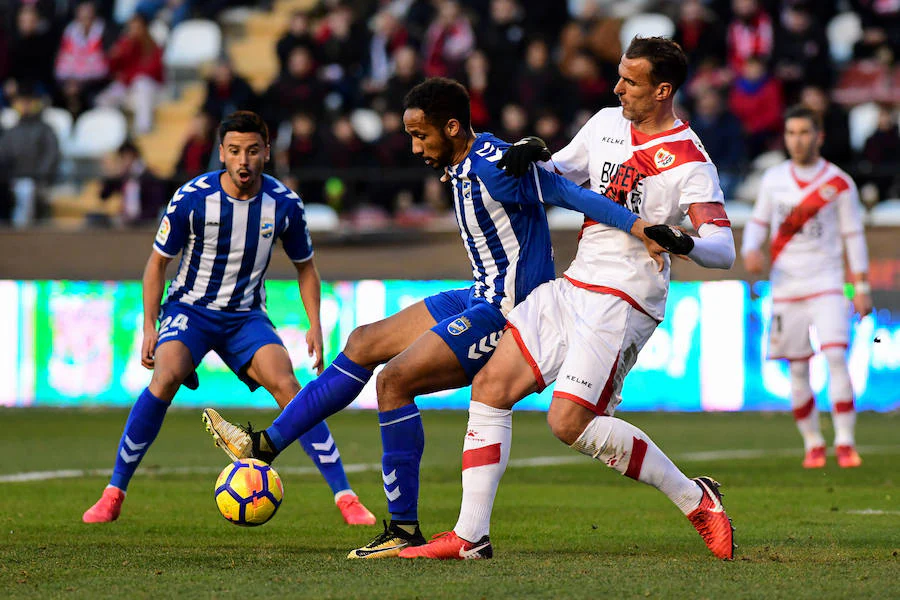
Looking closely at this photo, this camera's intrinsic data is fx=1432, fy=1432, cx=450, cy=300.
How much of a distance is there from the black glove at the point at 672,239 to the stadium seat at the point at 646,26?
12.9 metres

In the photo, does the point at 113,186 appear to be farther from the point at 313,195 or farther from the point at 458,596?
the point at 458,596

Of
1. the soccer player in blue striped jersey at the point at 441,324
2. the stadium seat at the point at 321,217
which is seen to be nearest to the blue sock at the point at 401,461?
the soccer player in blue striped jersey at the point at 441,324

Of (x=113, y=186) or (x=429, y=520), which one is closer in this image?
(x=429, y=520)

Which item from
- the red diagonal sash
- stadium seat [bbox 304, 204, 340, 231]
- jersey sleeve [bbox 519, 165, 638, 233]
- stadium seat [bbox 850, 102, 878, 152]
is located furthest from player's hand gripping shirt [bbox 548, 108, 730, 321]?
stadium seat [bbox 850, 102, 878, 152]

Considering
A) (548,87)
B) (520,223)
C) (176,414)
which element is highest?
(548,87)

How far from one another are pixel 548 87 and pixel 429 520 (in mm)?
9750

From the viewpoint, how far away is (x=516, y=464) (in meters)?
9.65

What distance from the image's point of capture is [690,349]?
44.9 feet

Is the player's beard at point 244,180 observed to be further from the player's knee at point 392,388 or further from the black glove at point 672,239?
the black glove at point 672,239

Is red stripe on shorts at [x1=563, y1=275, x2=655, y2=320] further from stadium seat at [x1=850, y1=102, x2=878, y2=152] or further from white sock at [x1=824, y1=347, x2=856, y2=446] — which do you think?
stadium seat at [x1=850, y1=102, x2=878, y2=152]

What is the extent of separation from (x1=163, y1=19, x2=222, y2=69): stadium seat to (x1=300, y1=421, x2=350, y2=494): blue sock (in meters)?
13.5

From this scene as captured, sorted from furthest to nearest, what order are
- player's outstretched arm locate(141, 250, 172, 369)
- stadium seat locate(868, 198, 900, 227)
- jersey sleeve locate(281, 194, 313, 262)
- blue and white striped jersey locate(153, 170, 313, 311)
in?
stadium seat locate(868, 198, 900, 227), jersey sleeve locate(281, 194, 313, 262), blue and white striped jersey locate(153, 170, 313, 311), player's outstretched arm locate(141, 250, 172, 369)

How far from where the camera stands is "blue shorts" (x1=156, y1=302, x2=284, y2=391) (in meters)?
6.88

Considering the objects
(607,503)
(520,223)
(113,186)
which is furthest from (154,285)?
(113,186)
